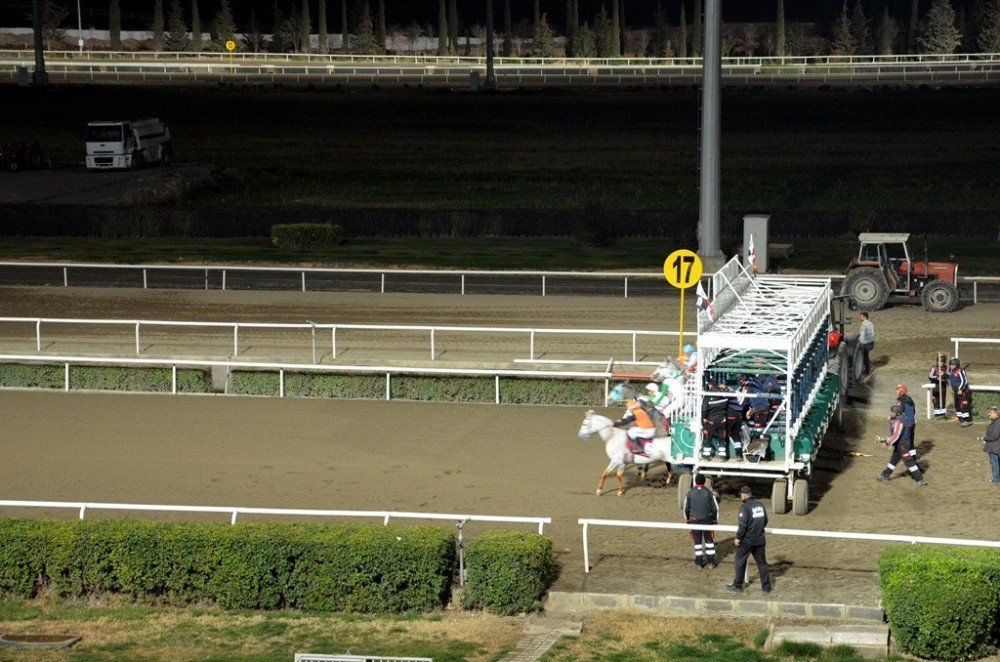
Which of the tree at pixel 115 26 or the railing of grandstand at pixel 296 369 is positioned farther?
the tree at pixel 115 26

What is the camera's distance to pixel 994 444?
44.6 ft

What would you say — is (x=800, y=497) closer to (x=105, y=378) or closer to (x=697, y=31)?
(x=105, y=378)

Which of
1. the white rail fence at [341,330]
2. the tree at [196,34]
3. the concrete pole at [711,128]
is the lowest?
the white rail fence at [341,330]

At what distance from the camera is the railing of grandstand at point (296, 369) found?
1745 centimetres

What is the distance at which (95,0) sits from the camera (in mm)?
85375

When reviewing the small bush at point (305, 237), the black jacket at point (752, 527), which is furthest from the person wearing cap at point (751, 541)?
the small bush at point (305, 237)

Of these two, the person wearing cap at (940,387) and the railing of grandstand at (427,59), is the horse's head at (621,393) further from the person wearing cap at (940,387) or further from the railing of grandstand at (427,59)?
the railing of grandstand at (427,59)

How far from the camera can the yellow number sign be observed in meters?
16.8

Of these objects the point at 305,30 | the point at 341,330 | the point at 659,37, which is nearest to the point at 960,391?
the point at 341,330

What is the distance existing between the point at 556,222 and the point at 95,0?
61.6m

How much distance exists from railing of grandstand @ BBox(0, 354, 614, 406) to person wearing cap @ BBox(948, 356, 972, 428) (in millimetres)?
3734

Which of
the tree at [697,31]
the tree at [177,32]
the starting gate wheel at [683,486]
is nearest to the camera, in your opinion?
the starting gate wheel at [683,486]

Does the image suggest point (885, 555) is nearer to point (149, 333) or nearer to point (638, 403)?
point (638, 403)

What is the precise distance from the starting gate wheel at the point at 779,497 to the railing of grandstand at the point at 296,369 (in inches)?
176
